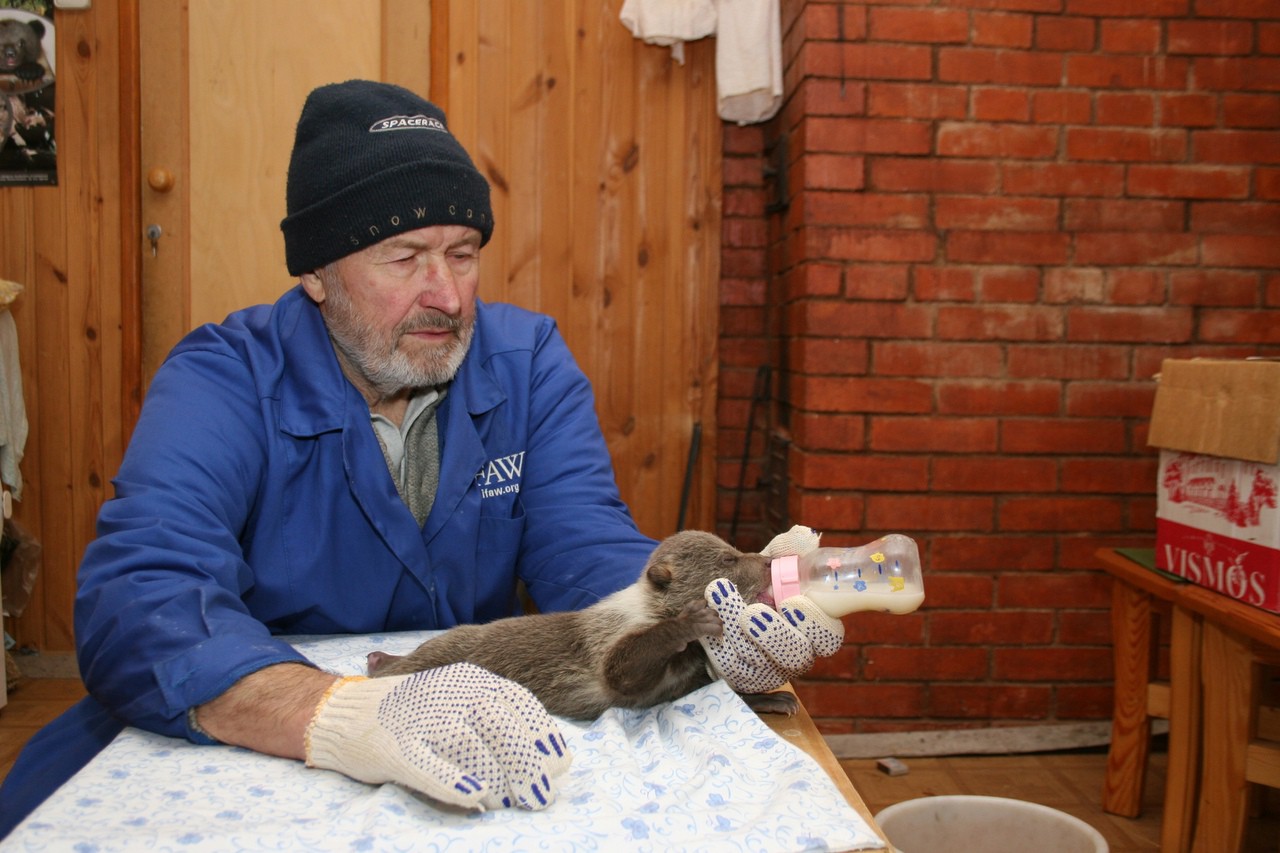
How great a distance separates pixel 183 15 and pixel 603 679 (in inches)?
134

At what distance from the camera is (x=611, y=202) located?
3.80 m

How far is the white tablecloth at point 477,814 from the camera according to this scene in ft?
3.26

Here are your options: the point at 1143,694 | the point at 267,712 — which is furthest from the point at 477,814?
the point at 1143,694

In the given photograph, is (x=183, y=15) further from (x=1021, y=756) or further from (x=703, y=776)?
(x=1021, y=756)

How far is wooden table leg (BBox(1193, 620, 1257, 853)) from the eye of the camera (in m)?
2.48

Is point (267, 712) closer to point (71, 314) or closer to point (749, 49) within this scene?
point (749, 49)

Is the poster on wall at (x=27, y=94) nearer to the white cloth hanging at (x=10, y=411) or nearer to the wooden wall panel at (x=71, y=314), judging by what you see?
the wooden wall panel at (x=71, y=314)

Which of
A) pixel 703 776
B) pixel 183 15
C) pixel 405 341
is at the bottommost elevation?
pixel 703 776

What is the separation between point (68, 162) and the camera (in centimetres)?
380

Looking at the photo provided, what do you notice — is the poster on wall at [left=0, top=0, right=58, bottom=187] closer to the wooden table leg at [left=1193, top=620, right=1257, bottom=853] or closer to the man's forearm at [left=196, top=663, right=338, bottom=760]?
the man's forearm at [left=196, top=663, right=338, bottom=760]

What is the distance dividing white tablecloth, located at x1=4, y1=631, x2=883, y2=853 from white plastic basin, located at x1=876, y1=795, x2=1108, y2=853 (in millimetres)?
935

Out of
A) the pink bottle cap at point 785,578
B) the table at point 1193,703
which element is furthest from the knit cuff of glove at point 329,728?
the table at point 1193,703

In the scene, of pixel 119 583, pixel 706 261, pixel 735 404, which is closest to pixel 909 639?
pixel 735 404

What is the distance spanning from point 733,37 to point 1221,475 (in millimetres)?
2156
